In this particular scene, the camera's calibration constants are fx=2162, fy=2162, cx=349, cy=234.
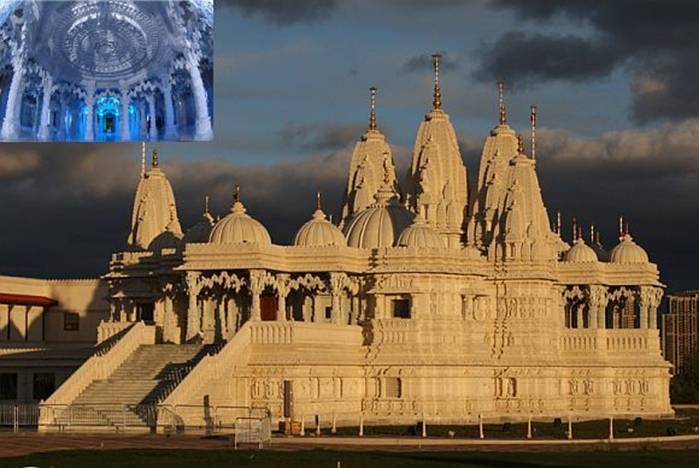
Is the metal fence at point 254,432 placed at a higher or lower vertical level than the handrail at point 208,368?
lower

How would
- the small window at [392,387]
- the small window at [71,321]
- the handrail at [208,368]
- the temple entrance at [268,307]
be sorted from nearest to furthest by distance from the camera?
the handrail at [208,368] → the small window at [392,387] → the temple entrance at [268,307] → the small window at [71,321]

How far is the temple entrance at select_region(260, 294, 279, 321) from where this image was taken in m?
126

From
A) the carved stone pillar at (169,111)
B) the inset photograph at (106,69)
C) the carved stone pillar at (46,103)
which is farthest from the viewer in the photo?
the carved stone pillar at (46,103)

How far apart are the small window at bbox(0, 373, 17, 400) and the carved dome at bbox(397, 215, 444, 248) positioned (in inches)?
964

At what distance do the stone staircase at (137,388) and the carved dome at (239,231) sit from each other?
6.36m

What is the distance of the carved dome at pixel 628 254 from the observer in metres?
138

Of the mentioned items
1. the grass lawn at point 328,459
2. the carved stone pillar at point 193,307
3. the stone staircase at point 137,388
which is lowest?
the grass lawn at point 328,459

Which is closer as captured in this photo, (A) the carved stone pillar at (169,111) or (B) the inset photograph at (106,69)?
(A) the carved stone pillar at (169,111)

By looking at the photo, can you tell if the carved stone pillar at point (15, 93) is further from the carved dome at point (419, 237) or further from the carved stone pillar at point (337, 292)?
the carved dome at point (419, 237)

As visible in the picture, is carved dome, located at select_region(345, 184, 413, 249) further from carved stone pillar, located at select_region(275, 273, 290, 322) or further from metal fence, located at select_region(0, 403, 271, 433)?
metal fence, located at select_region(0, 403, 271, 433)

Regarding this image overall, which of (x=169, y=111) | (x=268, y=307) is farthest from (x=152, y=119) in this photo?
(x=268, y=307)

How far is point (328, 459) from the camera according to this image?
7556cm

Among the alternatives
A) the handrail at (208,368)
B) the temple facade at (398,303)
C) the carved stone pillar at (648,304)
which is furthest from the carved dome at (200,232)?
the carved stone pillar at (648,304)

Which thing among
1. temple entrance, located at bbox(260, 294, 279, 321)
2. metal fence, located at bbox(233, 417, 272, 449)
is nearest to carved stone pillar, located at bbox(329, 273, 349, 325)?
temple entrance, located at bbox(260, 294, 279, 321)
